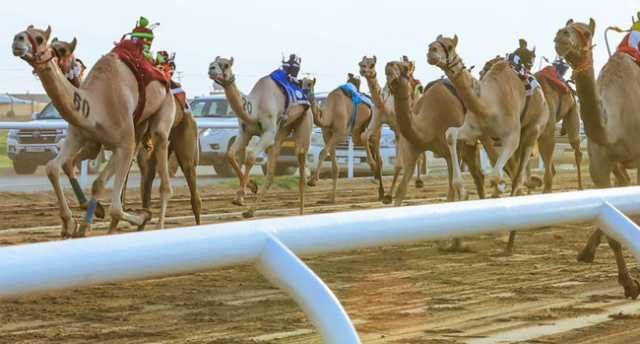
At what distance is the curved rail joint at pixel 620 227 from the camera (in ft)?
12.7

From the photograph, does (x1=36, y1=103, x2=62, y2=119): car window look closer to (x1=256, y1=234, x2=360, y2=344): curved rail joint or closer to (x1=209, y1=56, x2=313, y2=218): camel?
(x1=209, y1=56, x2=313, y2=218): camel

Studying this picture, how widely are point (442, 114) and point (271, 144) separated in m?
3.72

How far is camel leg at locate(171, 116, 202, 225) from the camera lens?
14242 millimetres

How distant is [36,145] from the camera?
25.8 meters

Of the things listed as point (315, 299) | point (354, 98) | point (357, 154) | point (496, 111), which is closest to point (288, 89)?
point (496, 111)

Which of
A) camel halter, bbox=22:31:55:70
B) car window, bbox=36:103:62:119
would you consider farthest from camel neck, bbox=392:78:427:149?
car window, bbox=36:103:62:119

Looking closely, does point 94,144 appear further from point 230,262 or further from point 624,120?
point 230,262

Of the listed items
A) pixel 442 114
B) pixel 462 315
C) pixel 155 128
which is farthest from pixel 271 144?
pixel 462 315

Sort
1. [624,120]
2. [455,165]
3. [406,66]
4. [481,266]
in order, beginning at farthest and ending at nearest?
[406,66] → [455,165] → [481,266] → [624,120]

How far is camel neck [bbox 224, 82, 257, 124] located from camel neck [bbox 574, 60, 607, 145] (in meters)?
7.76

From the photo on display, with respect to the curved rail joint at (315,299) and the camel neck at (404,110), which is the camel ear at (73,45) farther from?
the curved rail joint at (315,299)

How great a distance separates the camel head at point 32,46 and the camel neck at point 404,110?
403 centimetres

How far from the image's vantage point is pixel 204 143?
2738 centimetres

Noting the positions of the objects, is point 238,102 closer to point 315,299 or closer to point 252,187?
point 252,187
